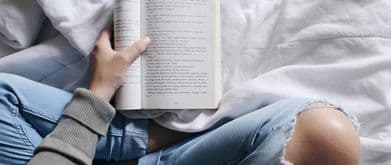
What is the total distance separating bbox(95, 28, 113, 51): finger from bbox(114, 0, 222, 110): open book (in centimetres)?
1

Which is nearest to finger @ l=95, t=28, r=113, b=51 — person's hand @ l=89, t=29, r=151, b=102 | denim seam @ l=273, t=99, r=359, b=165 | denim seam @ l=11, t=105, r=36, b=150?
person's hand @ l=89, t=29, r=151, b=102

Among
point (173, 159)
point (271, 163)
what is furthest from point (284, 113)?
point (173, 159)

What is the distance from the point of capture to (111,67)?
0.78 metres

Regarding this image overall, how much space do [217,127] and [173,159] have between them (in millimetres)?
84

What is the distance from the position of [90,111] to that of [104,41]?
115 mm

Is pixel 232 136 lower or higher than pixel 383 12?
lower

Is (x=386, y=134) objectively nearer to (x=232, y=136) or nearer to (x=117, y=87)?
(x=232, y=136)

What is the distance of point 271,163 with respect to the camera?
68 cm

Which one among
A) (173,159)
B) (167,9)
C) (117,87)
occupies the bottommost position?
(173,159)

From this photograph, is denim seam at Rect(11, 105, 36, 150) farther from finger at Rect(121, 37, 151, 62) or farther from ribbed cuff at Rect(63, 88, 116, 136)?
finger at Rect(121, 37, 151, 62)

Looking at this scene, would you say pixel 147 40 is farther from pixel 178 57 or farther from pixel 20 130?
pixel 20 130

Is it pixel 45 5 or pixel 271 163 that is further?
pixel 45 5

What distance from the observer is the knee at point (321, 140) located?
2.28ft

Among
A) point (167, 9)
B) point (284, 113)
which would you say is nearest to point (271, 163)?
point (284, 113)
